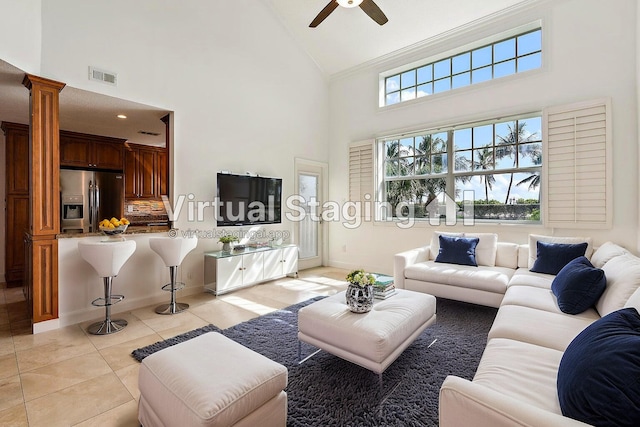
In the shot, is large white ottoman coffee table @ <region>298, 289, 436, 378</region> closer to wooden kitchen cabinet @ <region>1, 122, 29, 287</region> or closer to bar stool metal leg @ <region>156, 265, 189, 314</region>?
bar stool metal leg @ <region>156, 265, 189, 314</region>

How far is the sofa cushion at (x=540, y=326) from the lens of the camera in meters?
1.74

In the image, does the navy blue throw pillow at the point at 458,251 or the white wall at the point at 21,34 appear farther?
the navy blue throw pillow at the point at 458,251

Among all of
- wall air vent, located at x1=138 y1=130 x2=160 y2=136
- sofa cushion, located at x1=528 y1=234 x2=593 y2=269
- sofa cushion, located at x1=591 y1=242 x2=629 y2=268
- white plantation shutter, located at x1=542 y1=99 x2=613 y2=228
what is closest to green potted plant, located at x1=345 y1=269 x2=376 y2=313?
sofa cushion, located at x1=591 y1=242 x2=629 y2=268

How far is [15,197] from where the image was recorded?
14.5ft

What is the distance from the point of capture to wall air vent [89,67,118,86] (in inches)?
125

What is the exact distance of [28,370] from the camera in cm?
221

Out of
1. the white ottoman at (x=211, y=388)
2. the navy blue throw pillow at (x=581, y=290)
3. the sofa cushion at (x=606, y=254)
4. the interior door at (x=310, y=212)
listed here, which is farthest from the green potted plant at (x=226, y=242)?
the sofa cushion at (x=606, y=254)

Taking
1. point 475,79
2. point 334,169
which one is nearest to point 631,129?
point 475,79

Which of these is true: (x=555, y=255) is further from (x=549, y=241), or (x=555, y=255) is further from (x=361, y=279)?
(x=361, y=279)

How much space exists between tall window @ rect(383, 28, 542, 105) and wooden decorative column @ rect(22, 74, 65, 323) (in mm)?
4670

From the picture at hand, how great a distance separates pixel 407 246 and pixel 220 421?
4.20m

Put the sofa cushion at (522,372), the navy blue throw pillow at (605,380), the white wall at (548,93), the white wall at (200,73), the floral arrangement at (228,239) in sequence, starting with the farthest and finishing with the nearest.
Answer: the floral arrangement at (228,239) → the white wall at (548,93) → the white wall at (200,73) → the sofa cushion at (522,372) → the navy blue throw pillow at (605,380)

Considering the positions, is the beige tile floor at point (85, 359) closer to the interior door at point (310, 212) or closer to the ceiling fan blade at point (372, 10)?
the interior door at point (310, 212)

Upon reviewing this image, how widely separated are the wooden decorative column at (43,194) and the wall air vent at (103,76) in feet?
1.18
